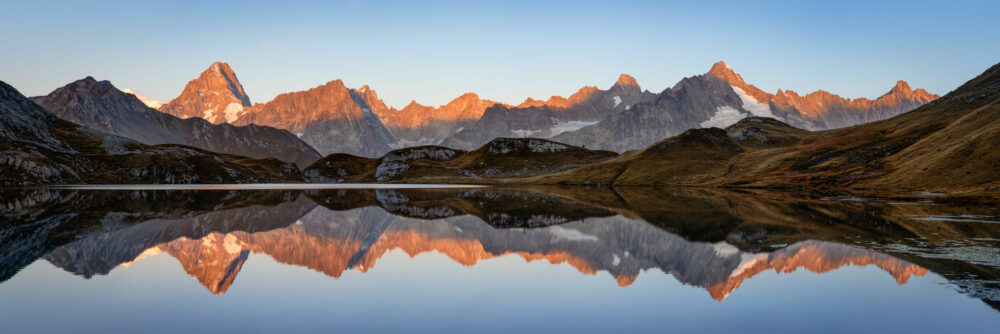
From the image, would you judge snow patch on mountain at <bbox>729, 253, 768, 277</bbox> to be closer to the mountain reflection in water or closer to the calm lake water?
the mountain reflection in water

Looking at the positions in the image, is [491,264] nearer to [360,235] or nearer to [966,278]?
[360,235]

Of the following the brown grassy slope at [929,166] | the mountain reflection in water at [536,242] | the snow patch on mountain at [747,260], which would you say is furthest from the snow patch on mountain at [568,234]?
the brown grassy slope at [929,166]

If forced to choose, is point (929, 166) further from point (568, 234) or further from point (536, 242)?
point (536, 242)

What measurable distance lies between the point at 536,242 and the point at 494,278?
1793 centimetres

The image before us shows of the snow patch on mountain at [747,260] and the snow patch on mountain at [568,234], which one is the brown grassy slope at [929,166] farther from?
the snow patch on mountain at [747,260]

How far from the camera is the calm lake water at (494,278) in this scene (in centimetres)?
2234

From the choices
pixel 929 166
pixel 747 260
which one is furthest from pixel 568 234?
pixel 929 166

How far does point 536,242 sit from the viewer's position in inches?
1975

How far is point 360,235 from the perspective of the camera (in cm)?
5328

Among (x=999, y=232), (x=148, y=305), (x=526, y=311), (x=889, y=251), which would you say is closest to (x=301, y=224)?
(x=148, y=305)

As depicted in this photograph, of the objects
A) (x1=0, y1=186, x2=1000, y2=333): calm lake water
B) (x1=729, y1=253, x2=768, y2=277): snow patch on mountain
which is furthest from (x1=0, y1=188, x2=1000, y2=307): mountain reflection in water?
(x1=0, y1=186, x2=1000, y2=333): calm lake water

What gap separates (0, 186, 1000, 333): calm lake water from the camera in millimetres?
22344

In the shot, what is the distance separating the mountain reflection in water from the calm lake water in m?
0.27

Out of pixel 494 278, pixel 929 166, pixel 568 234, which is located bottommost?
pixel 494 278
